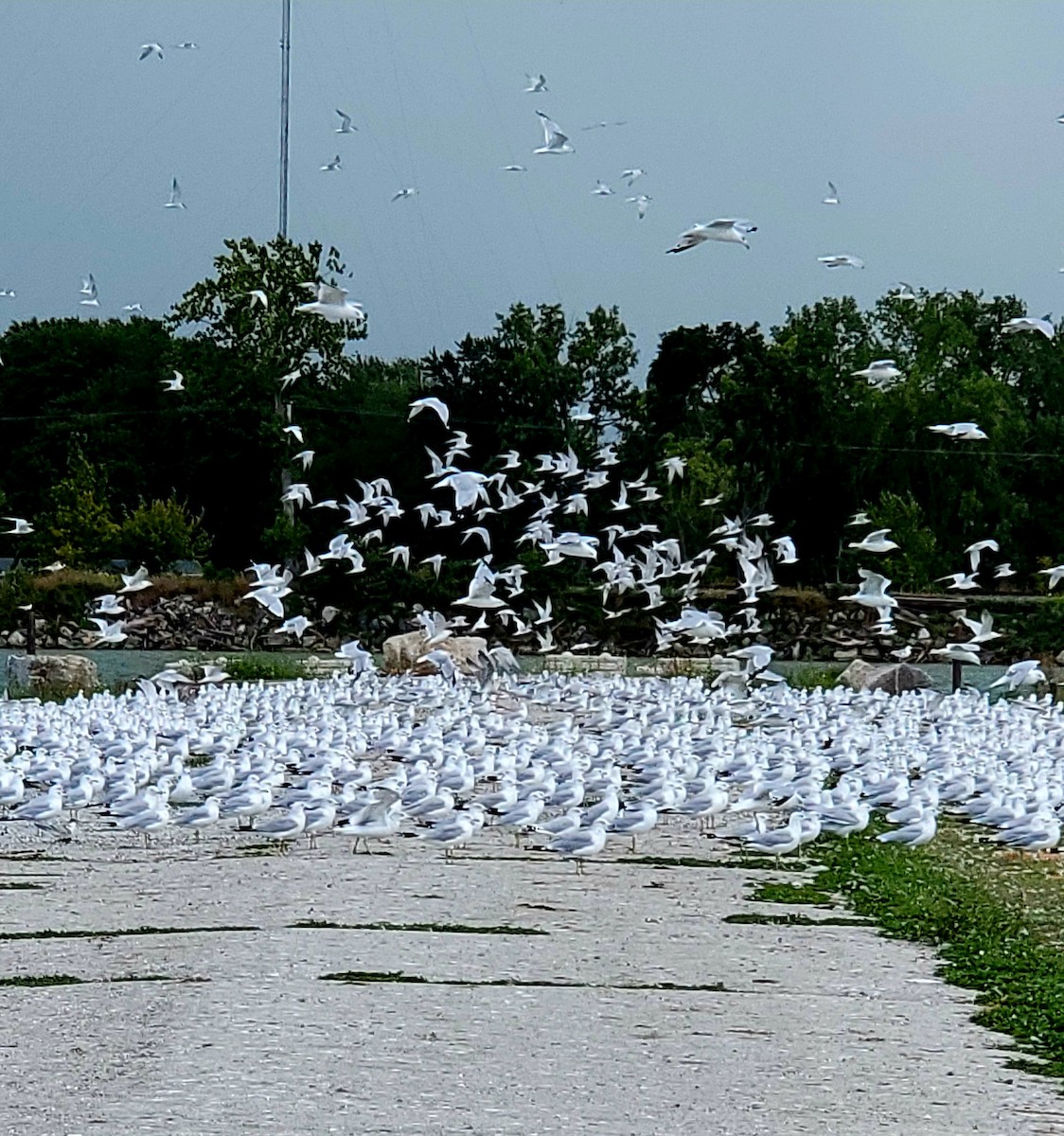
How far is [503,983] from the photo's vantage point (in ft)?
36.8

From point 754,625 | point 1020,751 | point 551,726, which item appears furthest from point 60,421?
point 1020,751

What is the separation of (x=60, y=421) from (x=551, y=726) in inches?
1676

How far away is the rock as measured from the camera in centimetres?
3478

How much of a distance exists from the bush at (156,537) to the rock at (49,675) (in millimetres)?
22526

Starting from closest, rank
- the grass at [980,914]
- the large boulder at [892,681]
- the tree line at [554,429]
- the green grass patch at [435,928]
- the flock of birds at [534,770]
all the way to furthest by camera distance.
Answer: the grass at [980,914]
the green grass patch at [435,928]
the flock of birds at [534,770]
the large boulder at [892,681]
the tree line at [554,429]

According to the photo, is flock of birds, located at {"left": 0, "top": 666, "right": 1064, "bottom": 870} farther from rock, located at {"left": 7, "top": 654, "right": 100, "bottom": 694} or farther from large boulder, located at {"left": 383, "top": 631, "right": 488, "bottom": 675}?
large boulder, located at {"left": 383, "top": 631, "right": 488, "bottom": 675}

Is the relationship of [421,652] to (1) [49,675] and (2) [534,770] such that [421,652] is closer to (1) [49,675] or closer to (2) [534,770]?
(1) [49,675]

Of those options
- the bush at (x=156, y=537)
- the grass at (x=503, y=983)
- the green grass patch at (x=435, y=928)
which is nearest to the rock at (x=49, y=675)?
the green grass patch at (x=435, y=928)

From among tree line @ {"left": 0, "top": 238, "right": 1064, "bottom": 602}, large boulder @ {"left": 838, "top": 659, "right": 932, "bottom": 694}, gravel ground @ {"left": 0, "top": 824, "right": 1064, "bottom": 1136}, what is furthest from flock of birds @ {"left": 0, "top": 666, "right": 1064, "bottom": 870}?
tree line @ {"left": 0, "top": 238, "right": 1064, "bottom": 602}

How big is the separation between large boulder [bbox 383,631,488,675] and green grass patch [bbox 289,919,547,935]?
23.2 metres

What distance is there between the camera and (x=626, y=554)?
5678 centimetres

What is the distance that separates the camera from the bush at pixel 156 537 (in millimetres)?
58469

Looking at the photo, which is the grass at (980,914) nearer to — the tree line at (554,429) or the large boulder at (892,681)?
the large boulder at (892,681)

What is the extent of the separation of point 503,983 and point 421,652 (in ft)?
88.2
